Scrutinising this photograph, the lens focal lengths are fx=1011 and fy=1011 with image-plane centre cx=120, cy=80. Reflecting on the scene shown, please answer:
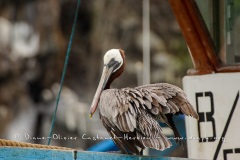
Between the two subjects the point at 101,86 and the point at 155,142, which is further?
the point at 101,86

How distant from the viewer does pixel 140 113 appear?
18.7 ft

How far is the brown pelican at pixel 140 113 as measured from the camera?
5675 millimetres

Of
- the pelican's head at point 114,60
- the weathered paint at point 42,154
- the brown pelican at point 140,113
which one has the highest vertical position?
the pelican's head at point 114,60

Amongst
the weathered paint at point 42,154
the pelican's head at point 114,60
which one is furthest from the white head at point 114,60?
the weathered paint at point 42,154

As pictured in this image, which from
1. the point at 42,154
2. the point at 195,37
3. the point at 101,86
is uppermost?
the point at 195,37

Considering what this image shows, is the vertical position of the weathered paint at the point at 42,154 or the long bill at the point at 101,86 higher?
the long bill at the point at 101,86

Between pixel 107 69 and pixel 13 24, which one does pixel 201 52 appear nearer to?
pixel 107 69

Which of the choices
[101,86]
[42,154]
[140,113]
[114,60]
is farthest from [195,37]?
[42,154]

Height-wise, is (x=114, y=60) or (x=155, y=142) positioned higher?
(x=114, y=60)

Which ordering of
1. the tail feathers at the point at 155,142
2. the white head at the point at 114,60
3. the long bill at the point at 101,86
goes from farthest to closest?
the white head at the point at 114,60
the long bill at the point at 101,86
the tail feathers at the point at 155,142

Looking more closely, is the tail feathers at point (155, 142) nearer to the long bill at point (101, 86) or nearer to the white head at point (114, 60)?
the long bill at point (101, 86)

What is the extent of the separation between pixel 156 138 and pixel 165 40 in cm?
862

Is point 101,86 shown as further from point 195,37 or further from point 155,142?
point 195,37

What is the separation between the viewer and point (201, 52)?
742cm
